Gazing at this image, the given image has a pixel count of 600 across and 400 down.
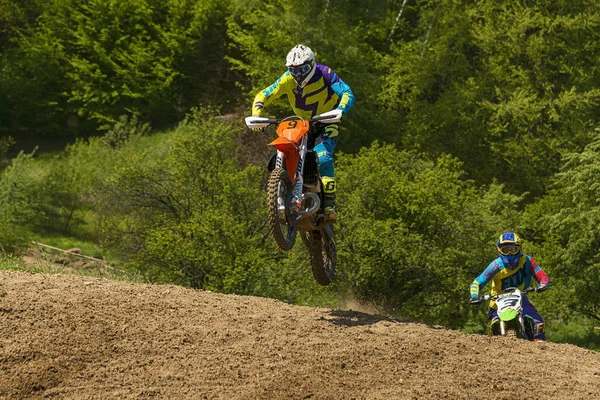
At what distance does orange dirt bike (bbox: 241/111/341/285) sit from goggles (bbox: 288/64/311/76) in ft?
2.13

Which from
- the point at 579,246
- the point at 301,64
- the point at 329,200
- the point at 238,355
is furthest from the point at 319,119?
the point at 579,246

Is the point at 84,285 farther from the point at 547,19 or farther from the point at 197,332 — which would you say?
the point at 547,19

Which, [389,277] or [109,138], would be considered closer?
[389,277]

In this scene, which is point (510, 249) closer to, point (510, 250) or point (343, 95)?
point (510, 250)

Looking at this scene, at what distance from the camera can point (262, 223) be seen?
3138 cm

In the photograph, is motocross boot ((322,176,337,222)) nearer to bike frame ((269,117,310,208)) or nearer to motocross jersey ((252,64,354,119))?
bike frame ((269,117,310,208))

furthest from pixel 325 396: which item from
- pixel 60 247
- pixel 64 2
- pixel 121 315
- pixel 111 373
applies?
pixel 64 2

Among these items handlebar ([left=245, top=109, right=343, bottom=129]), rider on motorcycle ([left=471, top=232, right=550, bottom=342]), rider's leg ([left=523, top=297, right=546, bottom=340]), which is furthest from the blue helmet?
handlebar ([left=245, top=109, right=343, bottom=129])

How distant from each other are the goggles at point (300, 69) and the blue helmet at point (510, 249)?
4.46 m

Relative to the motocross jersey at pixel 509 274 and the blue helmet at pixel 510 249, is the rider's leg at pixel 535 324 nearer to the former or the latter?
the motocross jersey at pixel 509 274

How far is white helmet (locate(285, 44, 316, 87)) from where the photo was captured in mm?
12203

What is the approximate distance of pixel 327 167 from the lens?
12359 mm

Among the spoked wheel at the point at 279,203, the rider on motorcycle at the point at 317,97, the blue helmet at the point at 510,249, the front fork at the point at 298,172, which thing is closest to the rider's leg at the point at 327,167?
the rider on motorcycle at the point at 317,97

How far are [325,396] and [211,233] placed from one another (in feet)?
66.1
